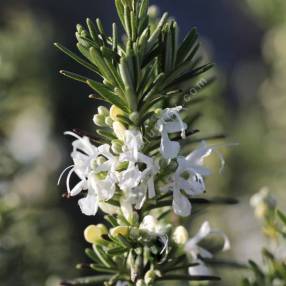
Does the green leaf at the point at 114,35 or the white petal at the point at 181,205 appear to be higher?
the green leaf at the point at 114,35

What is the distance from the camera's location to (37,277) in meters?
1.45

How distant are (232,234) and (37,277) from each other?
1.19 m

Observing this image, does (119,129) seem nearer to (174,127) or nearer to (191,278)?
(174,127)

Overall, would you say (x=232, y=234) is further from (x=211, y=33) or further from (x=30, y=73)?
(x=211, y=33)

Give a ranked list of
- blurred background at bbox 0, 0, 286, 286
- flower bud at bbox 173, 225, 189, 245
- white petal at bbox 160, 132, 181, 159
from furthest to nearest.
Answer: blurred background at bbox 0, 0, 286, 286 → flower bud at bbox 173, 225, 189, 245 → white petal at bbox 160, 132, 181, 159

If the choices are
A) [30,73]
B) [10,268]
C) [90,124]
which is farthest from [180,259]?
[90,124]

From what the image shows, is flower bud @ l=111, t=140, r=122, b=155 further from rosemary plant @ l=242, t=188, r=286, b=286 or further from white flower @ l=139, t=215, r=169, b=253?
rosemary plant @ l=242, t=188, r=286, b=286

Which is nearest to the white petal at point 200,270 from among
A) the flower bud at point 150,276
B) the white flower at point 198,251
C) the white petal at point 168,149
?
the white flower at point 198,251

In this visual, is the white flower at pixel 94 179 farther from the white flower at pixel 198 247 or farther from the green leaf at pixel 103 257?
the white flower at pixel 198 247

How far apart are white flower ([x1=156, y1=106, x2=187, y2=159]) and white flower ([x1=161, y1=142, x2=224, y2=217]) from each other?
48mm

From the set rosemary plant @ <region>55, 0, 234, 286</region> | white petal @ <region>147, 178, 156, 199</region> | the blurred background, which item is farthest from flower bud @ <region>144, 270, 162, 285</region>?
the blurred background

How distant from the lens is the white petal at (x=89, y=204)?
756 mm

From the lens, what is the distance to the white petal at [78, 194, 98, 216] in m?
0.76

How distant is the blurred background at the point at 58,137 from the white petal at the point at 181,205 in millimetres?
544
